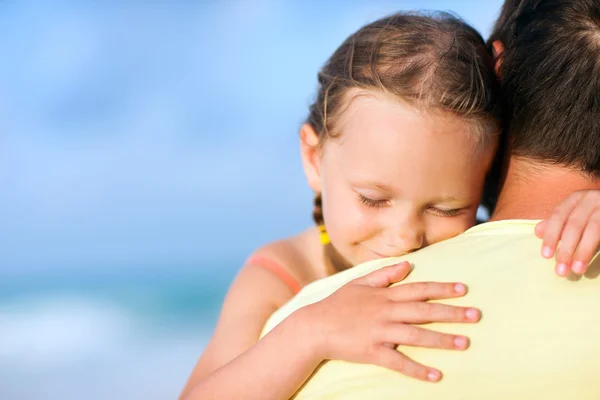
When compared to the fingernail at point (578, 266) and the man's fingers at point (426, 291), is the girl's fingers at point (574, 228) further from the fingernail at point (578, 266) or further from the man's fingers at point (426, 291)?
the man's fingers at point (426, 291)

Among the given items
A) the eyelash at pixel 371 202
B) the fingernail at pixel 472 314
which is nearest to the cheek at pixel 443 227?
the eyelash at pixel 371 202

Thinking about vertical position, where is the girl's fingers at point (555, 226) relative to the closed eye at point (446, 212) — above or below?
above

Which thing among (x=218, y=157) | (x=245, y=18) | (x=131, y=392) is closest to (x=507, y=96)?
(x=131, y=392)

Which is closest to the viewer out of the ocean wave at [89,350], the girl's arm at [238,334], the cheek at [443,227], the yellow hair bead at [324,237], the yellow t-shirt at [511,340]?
the yellow t-shirt at [511,340]

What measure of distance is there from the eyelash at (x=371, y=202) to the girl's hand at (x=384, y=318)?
1.46 ft

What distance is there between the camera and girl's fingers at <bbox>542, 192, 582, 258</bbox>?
1508mm

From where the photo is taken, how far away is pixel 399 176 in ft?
6.57

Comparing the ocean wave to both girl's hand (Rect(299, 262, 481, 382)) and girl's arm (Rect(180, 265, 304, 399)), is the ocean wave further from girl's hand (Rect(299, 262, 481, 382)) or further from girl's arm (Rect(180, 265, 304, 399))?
girl's hand (Rect(299, 262, 481, 382))

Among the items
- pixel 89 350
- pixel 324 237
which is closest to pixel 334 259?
pixel 324 237

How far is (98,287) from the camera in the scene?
755cm

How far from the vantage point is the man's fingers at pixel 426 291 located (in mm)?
1525

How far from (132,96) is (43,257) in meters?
2.46

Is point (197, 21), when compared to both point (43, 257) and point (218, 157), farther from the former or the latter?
point (43, 257)

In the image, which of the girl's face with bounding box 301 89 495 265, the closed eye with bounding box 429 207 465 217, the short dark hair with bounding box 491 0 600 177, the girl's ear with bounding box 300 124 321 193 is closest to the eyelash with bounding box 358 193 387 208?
the girl's face with bounding box 301 89 495 265
